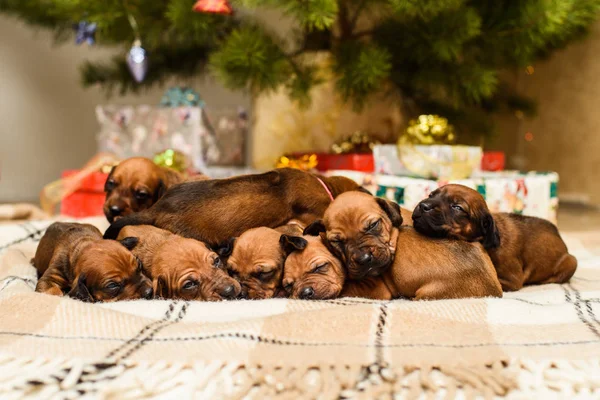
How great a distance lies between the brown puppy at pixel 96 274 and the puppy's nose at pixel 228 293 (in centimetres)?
22

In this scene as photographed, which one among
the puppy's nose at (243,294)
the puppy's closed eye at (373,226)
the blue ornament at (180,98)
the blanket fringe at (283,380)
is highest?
the blue ornament at (180,98)

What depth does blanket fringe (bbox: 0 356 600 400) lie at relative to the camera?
1.09 metres

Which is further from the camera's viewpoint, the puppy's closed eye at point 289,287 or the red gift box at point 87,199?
the red gift box at point 87,199

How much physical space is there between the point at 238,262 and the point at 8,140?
4.21 metres

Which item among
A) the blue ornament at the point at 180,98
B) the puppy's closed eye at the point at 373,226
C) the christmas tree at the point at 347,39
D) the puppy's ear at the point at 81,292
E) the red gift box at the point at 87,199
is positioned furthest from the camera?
the blue ornament at the point at 180,98

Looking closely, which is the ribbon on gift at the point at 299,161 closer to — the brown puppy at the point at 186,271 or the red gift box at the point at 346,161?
the red gift box at the point at 346,161

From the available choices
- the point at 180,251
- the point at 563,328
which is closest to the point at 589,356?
the point at 563,328

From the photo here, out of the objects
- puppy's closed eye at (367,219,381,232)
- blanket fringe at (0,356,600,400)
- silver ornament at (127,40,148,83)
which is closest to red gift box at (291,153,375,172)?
silver ornament at (127,40,148,83)

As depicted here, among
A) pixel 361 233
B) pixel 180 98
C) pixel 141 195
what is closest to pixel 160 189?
pixel 141 195

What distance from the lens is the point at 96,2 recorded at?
2.85 metres

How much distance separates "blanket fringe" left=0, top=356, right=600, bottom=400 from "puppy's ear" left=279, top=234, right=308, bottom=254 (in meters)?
0.63

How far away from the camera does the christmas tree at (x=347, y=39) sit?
8.86 ft

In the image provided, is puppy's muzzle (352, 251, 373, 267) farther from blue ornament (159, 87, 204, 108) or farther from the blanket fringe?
blue ornament (159, 87, 204, 108)

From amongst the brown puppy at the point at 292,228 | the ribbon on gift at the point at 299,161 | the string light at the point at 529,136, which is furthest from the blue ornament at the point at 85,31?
the string light at the point at 529,136
